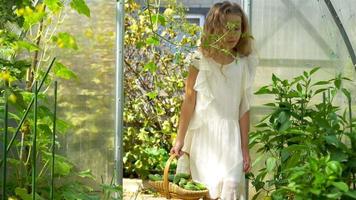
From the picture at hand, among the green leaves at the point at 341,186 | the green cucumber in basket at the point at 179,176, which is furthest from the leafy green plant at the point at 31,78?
the green leaves at the point at 341,186

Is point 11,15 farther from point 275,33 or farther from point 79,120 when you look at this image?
point 275,33

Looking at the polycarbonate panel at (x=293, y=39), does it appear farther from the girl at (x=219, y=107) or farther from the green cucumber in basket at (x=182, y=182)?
the green cucumber in basket at (x=182, y=182)

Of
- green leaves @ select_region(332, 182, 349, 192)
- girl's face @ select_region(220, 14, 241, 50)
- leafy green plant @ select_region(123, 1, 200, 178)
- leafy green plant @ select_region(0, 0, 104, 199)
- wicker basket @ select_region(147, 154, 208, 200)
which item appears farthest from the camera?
leafy green plant @ select_region(123, 1, 200, 178)

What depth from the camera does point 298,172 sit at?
182 centimetres

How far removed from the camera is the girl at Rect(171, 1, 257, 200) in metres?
3.09

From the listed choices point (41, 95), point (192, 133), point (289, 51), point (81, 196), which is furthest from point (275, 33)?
point (81, 196)

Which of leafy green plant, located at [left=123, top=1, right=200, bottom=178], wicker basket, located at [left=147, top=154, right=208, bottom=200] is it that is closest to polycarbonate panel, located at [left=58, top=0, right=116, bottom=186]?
wicker basket, located at [left=147, top=154, right=208, bottom=200]

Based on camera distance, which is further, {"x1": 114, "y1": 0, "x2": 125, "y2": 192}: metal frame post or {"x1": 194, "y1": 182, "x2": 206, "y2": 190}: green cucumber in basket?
{"x1": 114, "y1": 0, "x2": 125, "y2": 192}: metal frame post

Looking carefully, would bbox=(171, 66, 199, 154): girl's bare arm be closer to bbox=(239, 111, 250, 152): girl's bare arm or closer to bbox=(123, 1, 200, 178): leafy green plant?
bbox=(239, 111, 250, 152): girl's bare arm

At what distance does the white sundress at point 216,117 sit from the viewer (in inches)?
123

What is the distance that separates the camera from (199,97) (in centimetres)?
320

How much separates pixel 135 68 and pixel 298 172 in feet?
12.9

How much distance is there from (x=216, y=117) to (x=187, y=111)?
15 centimetres

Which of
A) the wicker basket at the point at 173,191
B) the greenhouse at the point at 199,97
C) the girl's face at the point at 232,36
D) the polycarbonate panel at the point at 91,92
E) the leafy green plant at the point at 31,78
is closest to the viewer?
the leafy green plant at the point at 31,78
